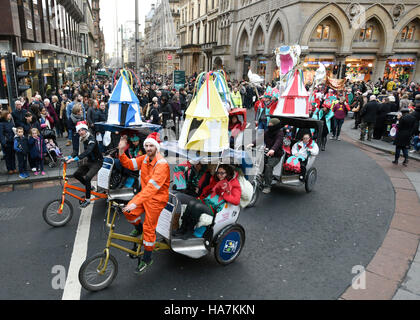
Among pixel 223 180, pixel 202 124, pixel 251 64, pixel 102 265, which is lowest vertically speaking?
pixel 102 265

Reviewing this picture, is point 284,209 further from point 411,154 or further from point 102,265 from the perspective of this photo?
point 411,154

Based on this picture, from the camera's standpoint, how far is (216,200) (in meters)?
4.25

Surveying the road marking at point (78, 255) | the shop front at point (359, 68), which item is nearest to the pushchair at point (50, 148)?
the road marking at point (78, 255)

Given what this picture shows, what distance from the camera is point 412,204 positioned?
6.75 meters

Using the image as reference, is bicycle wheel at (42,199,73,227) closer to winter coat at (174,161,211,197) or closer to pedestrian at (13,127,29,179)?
winter coat at (174,161,211,197)

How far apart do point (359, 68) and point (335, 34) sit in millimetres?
5546

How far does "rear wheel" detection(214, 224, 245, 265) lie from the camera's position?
164 inches

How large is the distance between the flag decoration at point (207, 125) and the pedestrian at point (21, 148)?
5.37m

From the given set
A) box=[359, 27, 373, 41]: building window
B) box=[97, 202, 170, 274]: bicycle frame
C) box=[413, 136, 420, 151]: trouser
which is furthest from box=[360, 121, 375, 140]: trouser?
box=[359, 27, 373, 41]: building window

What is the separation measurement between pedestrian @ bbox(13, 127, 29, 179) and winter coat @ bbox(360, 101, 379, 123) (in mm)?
12415

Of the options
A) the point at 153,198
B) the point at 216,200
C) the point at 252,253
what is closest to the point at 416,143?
the point at 252,253

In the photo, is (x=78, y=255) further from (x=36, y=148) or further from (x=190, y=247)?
(x=36, y=148)
